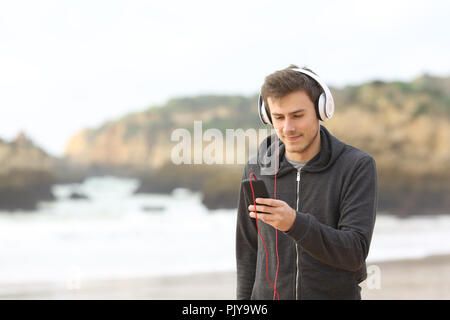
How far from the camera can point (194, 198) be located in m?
6.85

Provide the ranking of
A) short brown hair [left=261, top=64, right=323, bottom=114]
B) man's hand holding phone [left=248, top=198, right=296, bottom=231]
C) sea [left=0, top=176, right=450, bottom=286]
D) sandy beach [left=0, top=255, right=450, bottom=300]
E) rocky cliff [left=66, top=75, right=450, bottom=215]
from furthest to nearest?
rocky cliff [left=66, top=75, right=450, bottom=215]
sea [left=0, top=176, right=450, bottom=286]
sandy beach [left=0, top=255, right=450, bottom=300]
short brown hair [left=261, top=64, right=323, bottom=114]
man's hand holding phone [left=248, top=198, right=296, bottom=231]

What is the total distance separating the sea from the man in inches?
160

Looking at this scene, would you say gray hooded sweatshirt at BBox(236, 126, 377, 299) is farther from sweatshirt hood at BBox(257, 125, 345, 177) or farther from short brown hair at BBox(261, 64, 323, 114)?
short brown hair at BBox(261, 64, 323, 114)

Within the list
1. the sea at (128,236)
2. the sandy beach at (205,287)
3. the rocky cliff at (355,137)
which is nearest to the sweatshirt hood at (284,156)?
the sandy beach at (205,287)

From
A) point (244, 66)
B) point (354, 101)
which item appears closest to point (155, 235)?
point (244, 66)

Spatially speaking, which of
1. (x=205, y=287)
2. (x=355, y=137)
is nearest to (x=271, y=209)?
(x=205, y=287)

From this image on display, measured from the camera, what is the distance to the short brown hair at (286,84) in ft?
3.56

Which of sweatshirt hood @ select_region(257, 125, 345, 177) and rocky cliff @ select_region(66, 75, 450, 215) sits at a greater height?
rocky cliff @ select_region(66, 75, 450, 215)

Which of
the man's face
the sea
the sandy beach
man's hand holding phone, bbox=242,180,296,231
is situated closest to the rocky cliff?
the sea

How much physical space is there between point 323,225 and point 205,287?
336 cm

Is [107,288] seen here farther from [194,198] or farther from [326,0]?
[326,0]

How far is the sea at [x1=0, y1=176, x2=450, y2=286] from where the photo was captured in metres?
5.47

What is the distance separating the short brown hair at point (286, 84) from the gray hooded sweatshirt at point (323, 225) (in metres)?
0.12

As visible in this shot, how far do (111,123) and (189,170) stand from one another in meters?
1.21
